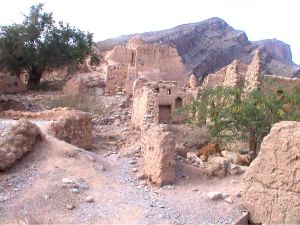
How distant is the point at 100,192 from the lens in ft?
28.1

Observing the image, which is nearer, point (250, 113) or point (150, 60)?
point (250, 113)

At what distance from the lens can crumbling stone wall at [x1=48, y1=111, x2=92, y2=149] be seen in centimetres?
1143

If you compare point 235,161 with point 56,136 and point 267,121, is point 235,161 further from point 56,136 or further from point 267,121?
point 56,136

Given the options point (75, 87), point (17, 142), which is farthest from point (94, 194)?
point (75, 87)

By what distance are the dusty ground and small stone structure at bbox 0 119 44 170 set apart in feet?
0.49

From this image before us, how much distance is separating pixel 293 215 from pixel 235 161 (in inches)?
156

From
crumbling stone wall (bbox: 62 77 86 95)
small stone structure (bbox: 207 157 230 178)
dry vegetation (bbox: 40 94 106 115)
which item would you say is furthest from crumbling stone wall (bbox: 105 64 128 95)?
small stone structure (bbox: 207 157 230 178)

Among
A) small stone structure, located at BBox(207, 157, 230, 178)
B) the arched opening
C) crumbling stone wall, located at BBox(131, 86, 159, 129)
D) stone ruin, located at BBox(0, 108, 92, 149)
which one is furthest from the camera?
the arched opening

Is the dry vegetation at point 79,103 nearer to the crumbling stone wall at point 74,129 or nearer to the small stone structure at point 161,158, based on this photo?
the crumbling stone wall at point 74,129

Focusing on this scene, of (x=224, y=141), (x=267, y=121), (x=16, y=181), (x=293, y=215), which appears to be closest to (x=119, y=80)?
(x=224, y=141)

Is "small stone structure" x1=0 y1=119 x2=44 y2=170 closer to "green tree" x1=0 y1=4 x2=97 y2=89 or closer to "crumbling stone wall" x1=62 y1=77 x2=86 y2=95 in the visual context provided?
"crumbling stone wall" x1=62 y1=77 x2=86 y2=95

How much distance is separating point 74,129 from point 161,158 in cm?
357

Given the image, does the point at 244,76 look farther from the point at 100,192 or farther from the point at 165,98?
the point at 100,192

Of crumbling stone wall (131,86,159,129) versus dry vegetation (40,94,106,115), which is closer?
crumbling stone wall (131,86,159,129)
